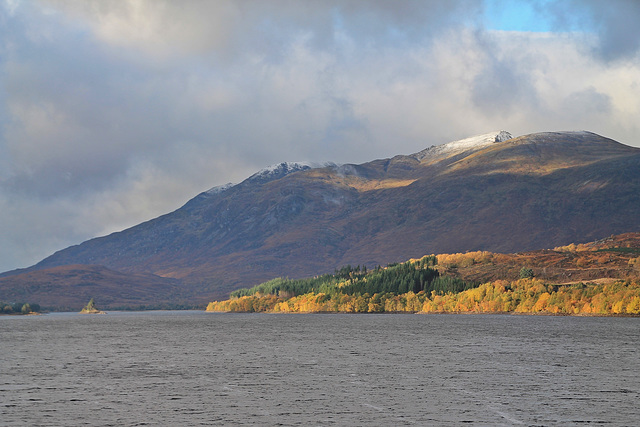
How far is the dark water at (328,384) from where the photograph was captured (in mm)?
63406

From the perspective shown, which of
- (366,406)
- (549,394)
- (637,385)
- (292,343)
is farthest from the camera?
(292,343)

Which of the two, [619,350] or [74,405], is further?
[619,350]

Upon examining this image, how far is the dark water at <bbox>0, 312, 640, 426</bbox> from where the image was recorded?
6341 centimetres

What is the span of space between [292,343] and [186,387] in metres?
79.6

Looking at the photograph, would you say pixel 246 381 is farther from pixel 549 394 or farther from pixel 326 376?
pixel 549 394

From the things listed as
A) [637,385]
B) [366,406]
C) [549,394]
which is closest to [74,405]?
[366,406]

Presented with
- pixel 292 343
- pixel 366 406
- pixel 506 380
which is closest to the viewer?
pixel 366 406

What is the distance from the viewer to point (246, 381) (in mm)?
89188

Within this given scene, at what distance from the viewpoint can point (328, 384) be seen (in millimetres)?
85812

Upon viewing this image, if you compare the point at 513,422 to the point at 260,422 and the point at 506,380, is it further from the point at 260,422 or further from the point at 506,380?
the point at 506,380

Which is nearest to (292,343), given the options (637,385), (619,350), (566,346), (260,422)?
(566,346)

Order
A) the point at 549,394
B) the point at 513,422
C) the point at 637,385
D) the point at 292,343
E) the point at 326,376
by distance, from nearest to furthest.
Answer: the point at 513,422, the point at 549,394, the point at 637,385, the point at 326,376, the point at 292,343

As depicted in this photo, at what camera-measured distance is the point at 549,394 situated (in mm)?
76312

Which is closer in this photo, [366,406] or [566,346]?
[366,406]
